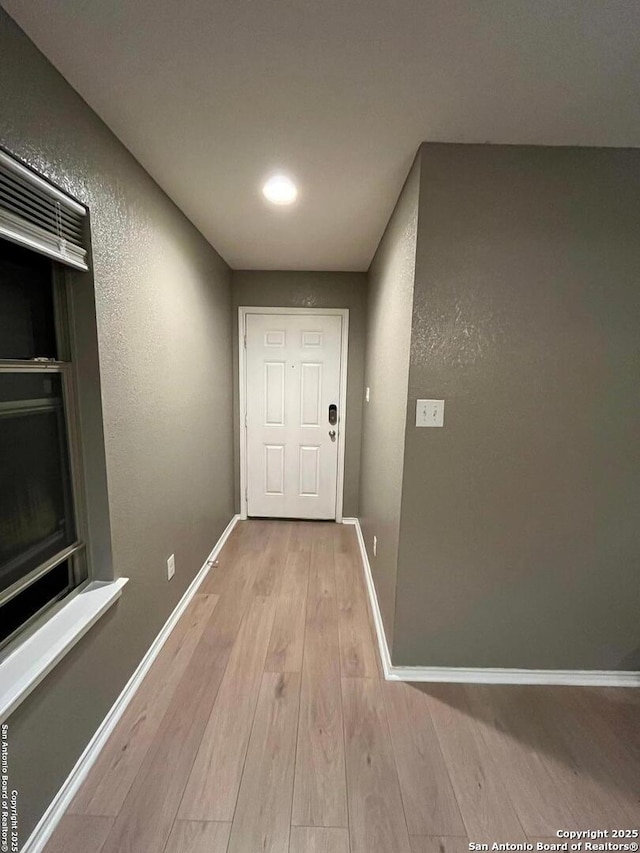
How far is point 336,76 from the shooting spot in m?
1.04

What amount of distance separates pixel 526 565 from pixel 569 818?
78cm

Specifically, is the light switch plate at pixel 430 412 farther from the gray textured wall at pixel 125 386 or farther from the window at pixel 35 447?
the window at pixel 35 447

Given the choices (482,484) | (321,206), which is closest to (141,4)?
(321,206)

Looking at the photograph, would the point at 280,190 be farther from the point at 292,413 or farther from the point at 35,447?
the point at 292,413

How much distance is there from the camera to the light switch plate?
1.43 m

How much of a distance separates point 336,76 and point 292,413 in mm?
2399

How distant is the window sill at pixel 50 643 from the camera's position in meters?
0.92

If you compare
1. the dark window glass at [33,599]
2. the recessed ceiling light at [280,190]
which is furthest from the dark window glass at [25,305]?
the recessed ceiling light at [280,190]

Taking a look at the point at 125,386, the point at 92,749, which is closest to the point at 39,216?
the point at 125,386

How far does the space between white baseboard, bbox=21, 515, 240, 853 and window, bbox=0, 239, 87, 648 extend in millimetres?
531

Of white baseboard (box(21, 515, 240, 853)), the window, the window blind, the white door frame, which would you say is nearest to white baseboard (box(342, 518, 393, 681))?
the white door frame

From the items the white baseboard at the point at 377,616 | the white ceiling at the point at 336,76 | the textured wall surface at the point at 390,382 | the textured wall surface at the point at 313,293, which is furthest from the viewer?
the textured wall surface at the point at 313,293

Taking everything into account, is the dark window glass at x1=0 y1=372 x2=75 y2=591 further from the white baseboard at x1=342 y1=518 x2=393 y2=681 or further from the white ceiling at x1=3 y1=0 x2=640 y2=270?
the white baseboard at x1=342 y1=518 x2=393 y2=681

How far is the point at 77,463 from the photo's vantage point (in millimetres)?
1313
